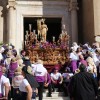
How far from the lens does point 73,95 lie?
25.3ft

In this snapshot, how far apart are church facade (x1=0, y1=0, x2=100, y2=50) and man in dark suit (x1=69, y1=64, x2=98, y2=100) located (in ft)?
34.4

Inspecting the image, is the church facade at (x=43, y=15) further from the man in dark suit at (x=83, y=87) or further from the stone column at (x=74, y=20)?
the man in dark suit at (x=83, y=87)

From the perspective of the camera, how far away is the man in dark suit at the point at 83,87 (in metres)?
7.62

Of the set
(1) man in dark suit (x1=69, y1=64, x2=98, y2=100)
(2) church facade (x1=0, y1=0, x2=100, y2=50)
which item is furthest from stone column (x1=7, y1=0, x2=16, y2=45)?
(1) man in dark suit (x1=69, y1=64, x2=98, y2=100)

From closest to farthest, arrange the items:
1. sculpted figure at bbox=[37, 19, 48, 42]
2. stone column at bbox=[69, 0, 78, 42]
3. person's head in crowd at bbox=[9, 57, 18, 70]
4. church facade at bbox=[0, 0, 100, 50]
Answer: person's head in crowd at bbox=[9, 57, 18, 70], sculpted figure at bbox=[37, 19, 48, 42], church facade at bbox=[0, 0, 100, 50], stone column at bbox=[69, 0, 78, 42]

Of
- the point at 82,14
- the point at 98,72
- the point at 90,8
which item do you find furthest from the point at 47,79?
the point at 82,14

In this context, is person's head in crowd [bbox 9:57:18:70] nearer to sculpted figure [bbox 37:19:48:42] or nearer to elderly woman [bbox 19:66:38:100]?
elderly woman [bbox 19:66:38:100]

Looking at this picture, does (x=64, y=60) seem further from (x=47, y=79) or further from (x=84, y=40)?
(x=47, y=79)

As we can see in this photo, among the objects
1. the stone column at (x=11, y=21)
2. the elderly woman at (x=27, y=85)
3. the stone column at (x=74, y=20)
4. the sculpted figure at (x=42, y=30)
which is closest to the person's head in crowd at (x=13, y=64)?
the elderly woman at (x=27, y=85)

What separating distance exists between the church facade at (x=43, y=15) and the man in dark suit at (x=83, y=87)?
10497mm

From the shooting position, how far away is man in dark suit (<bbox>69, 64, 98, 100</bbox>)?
25.0 ft

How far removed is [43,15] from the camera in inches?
755

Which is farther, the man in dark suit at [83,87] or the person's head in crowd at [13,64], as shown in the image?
the person's head in crowd at [13,64]

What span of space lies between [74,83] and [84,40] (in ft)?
36.8
